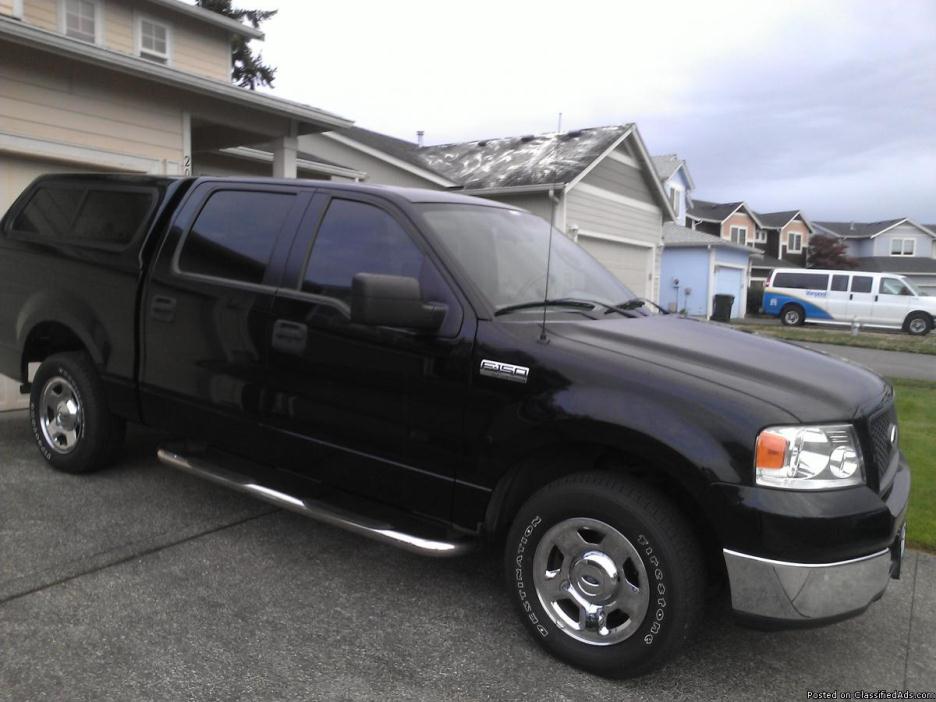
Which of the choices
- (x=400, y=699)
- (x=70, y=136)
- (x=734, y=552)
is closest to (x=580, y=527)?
(x=734, y=552)

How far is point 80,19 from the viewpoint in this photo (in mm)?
13406

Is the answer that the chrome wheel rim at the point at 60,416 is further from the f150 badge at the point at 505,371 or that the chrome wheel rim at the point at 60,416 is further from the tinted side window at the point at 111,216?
the f150 badge at the point at 505,371

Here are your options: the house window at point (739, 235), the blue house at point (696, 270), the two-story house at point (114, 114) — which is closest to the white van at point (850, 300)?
the blue house at point (696, 270)

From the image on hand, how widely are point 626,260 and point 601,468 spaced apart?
1602 centimetres

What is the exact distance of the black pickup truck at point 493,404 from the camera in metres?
2.67

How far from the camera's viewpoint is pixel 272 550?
13.3ft

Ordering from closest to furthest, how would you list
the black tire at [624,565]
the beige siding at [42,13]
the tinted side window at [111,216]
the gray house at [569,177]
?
1. the black tire at [624,565]
2. the tinted side window at [111,216]
3. the beige siding at [42,13]
4. the gray house at [569,177]

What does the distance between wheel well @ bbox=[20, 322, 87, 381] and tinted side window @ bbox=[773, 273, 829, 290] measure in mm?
26951

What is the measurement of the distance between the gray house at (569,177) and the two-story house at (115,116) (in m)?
5.42

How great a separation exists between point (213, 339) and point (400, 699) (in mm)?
2157

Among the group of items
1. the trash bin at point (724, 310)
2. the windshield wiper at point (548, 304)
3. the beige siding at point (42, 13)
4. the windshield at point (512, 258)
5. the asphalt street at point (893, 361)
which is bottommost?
the asphalt street at point (893, 361)

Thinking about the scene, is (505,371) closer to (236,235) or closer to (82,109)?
(236,235)

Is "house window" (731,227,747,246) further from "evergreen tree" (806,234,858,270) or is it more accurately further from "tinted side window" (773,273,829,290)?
"tinted side window" (773,273,829,290)

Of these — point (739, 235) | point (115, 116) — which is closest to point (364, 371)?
point (115, 116)
